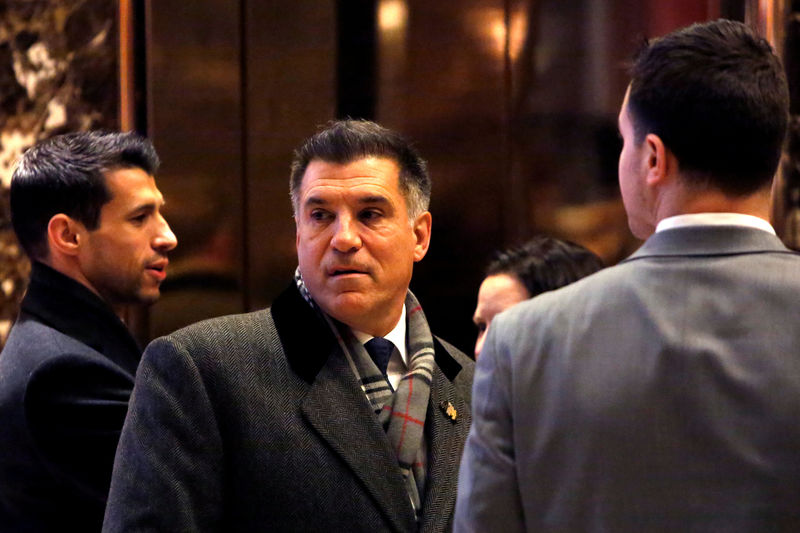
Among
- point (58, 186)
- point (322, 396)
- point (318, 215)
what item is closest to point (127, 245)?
point (58, 186)

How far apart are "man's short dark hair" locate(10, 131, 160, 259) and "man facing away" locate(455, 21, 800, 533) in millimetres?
1885

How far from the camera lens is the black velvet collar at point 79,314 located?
3051 millimetres

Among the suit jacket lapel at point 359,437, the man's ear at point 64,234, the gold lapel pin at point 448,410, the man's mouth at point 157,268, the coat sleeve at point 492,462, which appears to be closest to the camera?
the coat sleeve at point 492,462

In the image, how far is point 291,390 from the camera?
7.74ft

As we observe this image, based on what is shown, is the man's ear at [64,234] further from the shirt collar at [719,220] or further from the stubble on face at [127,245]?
the shirt collar at [719,220]

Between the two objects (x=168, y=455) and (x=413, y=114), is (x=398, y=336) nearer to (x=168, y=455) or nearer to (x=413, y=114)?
(x=168, y=455)

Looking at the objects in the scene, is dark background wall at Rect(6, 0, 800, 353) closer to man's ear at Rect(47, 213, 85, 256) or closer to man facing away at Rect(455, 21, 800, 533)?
man's ear at Rect(47, 213, 85, 256)

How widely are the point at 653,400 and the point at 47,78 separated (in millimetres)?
3427

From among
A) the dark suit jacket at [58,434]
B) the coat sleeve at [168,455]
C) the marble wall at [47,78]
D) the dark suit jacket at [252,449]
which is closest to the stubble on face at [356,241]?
the dark suit jacket at [252,449]

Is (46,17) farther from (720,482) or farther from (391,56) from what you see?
(720,482)

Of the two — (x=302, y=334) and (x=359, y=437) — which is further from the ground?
(x=302, y=334)

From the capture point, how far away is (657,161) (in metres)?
1.70

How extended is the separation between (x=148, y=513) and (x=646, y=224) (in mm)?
1127

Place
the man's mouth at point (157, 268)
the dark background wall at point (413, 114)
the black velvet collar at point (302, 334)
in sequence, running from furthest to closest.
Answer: the dark background wall at point (413, 114), the man's mouth at point (157, 268), the black velvet collar at point (302, 334)
